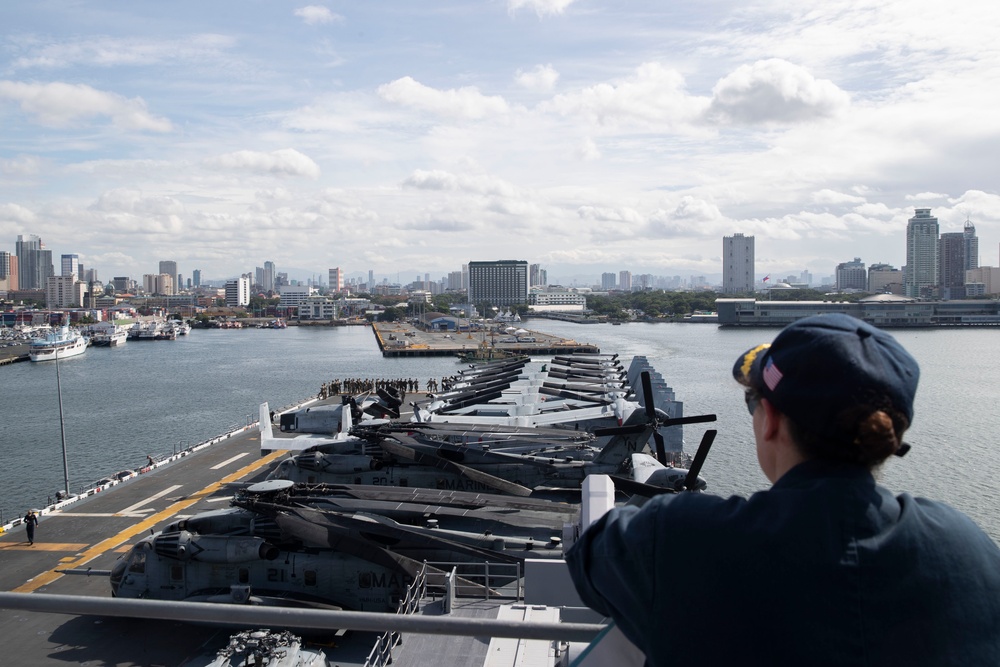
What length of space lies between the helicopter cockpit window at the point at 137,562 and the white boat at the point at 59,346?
301 feet

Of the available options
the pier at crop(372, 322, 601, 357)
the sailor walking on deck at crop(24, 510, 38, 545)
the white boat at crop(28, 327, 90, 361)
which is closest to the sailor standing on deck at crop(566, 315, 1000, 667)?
the sailor walking on deck at crop(24, 510, 38, 545)

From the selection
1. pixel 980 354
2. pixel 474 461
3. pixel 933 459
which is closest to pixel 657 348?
pixel 980 354

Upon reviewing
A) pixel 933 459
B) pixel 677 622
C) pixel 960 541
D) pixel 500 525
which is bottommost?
pixel 933 459

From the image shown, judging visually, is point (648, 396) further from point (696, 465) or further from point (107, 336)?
point (107, 336)

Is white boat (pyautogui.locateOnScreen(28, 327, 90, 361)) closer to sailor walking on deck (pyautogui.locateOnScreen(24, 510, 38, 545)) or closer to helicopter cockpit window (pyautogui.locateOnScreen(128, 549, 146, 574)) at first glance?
sailor walking on deck (pyautogui.locateOnScreen(24, 510, 38, 545))

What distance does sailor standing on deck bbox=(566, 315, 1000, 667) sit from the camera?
1.98m

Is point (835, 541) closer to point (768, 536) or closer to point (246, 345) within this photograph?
point (768, 536)

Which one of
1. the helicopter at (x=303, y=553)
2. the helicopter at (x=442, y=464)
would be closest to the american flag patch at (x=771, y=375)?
the helicopter at (x=303, y=553)

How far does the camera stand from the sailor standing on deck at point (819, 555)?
6.49 feet

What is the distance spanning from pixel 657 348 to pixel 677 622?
10564 centimetres

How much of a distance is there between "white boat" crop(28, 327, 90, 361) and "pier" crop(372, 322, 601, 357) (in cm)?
4549

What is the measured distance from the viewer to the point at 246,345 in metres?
125

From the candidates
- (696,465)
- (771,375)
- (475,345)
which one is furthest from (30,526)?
(475,345)

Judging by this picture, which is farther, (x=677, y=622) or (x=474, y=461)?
(x=474, y=461)
